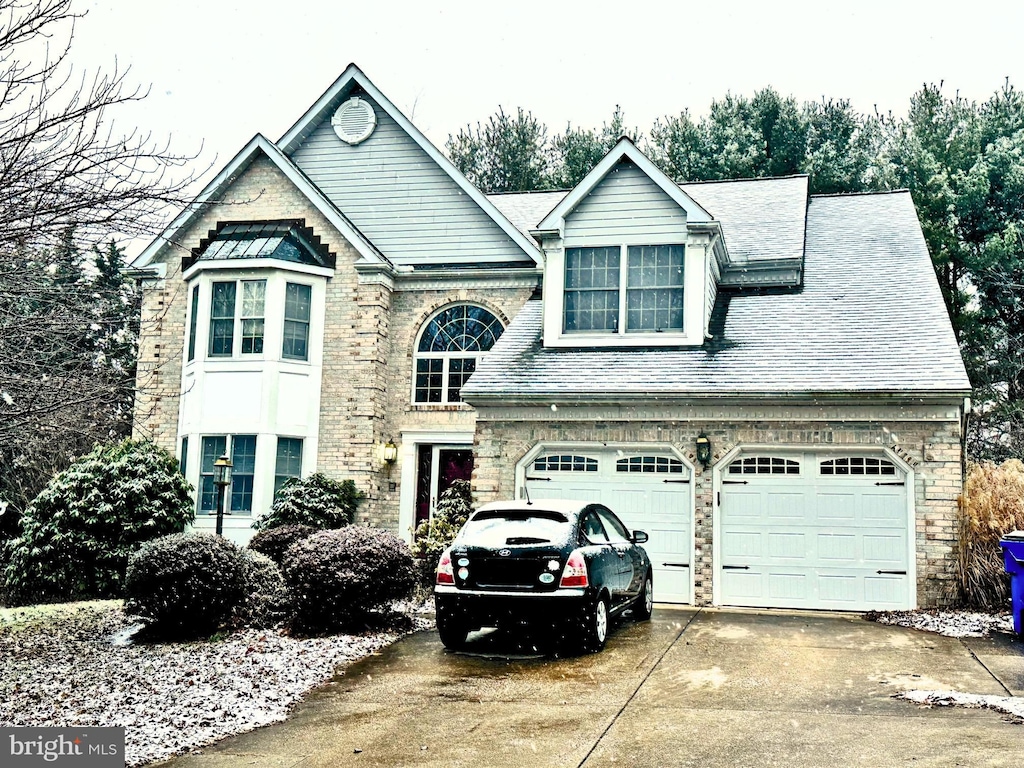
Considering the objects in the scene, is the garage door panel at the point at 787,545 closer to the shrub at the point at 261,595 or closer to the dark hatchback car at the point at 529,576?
the dark hatchback car at the point at 529,576

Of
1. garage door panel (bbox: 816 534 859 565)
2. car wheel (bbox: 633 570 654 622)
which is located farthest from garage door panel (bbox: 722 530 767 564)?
car wheel (bbox: 633 570 654 622)

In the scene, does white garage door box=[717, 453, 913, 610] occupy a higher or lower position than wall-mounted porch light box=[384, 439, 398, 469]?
lower

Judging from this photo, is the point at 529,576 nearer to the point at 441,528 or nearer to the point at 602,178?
the point at 441,528

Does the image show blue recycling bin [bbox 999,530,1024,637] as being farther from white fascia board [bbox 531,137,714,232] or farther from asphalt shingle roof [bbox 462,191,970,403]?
white fascia board [bbox 531,137,714,232]

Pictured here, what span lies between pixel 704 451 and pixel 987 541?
158 inches

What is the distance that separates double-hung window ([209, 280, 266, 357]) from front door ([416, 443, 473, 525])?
3.88 m

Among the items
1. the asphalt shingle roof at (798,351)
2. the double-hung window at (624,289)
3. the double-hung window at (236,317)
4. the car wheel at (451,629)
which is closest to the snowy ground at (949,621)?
→ the asphalt shingle roof at (798,351)

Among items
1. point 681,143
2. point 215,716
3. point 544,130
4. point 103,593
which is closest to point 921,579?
point 215,716

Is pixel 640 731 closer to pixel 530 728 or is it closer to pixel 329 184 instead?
pixel 530 728

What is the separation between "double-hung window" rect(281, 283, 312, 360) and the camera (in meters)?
19.4

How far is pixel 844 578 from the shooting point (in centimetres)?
1455

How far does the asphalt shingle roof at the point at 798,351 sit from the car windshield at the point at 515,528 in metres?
4.82

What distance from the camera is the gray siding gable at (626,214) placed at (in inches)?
683

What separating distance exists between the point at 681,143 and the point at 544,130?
657 centimetres
